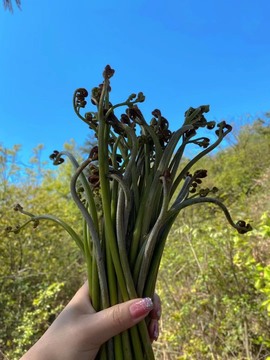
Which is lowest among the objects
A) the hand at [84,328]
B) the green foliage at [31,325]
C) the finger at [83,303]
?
the hand at [84,328]

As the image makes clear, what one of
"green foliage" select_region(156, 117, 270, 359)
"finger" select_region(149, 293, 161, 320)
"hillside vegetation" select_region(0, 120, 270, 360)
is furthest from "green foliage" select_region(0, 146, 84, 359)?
"finger" select_region(149, 293, 161, 320)

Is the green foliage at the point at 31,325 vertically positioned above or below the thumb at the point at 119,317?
above

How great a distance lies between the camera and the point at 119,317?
716 mm

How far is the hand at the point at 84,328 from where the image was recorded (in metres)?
0.73

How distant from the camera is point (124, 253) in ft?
2.43

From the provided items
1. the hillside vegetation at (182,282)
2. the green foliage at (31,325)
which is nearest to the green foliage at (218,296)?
the hillside vegetation at (182,282)

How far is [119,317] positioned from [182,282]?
241 centimetres

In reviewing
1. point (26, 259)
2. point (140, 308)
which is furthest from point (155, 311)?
point (26, 259)

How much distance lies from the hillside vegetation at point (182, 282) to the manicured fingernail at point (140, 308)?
1.02m

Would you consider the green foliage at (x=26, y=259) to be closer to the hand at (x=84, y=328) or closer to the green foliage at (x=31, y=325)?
the green foliage at (x=31, y=325)

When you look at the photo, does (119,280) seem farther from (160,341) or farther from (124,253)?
(160,341)

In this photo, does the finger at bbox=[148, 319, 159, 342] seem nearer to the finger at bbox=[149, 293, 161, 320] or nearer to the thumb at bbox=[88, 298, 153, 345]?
the finger at bbox=[149, 293, 161, 320]

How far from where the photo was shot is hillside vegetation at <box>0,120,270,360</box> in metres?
2.30

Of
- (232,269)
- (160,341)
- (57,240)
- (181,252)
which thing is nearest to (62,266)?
(57,240)
